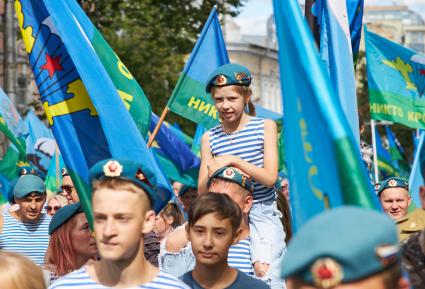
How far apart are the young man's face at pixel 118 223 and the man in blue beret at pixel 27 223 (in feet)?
15.7

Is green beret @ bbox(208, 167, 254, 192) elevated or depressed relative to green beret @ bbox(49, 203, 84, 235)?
elevated

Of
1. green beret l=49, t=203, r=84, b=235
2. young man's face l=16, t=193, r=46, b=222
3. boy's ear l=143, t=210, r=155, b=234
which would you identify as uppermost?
boy's ear l=143, t=210, r=155, b=234

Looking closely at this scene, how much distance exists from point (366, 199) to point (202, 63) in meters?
7.87

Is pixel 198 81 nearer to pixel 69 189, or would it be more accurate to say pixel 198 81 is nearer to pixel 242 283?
pixel 69 189

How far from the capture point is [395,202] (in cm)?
995

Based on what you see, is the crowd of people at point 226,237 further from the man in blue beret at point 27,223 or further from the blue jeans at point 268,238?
the man in blue beret at point 27,223

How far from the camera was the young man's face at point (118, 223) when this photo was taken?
471 cm

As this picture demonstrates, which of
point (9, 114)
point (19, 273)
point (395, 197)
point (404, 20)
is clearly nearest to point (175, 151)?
point (9, 114)

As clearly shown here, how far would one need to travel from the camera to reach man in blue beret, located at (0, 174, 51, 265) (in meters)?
9.88

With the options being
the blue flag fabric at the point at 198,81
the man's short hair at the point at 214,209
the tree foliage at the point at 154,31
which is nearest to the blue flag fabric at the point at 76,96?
the man's short hair at the point at 214,209

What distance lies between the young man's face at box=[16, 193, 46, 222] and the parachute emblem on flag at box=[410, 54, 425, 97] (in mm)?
4782

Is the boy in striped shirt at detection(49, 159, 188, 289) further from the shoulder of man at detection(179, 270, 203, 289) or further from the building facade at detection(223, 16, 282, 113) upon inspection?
the building facade at detection(223, 16, 282, 113)

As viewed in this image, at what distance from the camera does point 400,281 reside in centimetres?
326

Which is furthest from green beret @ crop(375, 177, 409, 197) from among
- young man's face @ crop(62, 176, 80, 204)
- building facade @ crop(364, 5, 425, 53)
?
building facade @ crop(364, 5, 425, 53)
